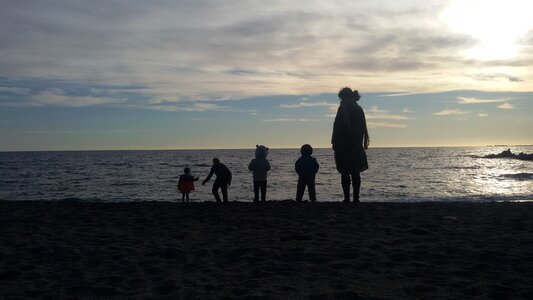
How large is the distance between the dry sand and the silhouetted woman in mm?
1358

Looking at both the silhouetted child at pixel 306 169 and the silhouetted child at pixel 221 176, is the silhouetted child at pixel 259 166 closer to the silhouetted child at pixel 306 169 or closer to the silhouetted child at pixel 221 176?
the silhouetted child at pixel 221 176

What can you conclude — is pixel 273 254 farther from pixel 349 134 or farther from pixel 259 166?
pixel 259 166

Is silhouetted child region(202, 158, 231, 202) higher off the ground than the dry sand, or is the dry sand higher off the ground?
silhouetted child region(202, 158, 231, 202)

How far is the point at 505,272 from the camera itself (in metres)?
5.35

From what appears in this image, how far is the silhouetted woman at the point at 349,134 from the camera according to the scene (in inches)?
436

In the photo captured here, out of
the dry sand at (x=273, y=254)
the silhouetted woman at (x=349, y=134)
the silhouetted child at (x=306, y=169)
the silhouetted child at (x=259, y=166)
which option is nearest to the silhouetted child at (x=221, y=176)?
the silhouetted child at (x=259, y=166)

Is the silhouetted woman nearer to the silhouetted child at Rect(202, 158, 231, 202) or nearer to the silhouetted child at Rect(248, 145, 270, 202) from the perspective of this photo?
the silhouetted child at Rect(248, 145, 270, 202)

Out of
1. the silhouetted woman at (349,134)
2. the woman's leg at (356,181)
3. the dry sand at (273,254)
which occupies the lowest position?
the dry sand at (273,254)

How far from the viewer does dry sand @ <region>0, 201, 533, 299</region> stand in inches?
193

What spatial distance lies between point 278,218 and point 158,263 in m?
3.61

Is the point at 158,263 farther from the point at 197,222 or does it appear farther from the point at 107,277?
the point at 197,222

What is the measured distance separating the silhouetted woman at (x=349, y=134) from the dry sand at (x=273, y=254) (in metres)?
1.36

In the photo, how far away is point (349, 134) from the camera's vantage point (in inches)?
438

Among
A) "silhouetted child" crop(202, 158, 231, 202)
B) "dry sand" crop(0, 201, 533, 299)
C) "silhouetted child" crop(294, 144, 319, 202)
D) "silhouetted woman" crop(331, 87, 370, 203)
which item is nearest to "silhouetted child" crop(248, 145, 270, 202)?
"silhouetted child" crop(202, 158, 231, 202)
